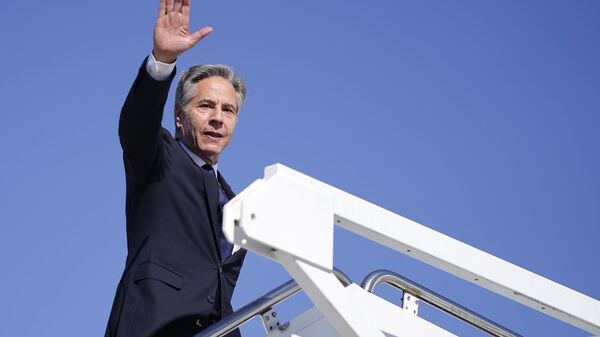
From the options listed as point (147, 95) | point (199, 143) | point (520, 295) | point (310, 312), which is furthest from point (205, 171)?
point (520, 295)

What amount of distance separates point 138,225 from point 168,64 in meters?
0.73

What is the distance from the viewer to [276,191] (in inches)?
91.6

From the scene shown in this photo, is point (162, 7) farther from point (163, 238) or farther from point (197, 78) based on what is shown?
point (197, 78)

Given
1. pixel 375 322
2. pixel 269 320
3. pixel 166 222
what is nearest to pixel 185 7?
pixel 166 222

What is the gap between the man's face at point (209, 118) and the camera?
438 centimetres

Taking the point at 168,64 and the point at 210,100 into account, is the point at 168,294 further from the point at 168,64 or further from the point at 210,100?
the point at 210,100

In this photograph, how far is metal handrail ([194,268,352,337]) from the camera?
3.08 meters

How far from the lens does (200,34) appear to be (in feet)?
11.1

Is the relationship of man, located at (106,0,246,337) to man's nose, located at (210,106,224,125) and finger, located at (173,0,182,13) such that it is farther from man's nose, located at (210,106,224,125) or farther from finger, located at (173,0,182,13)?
man's nose, located at (210,106,224,125)

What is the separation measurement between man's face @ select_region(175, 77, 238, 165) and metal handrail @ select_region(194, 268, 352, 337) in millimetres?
1141

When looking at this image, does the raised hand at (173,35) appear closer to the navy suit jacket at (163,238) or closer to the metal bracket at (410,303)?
the navy suit jacket at (163,238)

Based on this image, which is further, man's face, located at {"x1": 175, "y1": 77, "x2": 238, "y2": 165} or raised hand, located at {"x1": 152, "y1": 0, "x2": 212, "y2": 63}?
man's face, located at {"x1": 175, "y1": 77, "x2": 238, "y2": 165}

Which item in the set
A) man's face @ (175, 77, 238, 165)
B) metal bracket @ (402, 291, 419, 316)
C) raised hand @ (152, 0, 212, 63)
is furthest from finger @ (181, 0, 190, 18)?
metal bracket @ (402, 291, 419, 316)

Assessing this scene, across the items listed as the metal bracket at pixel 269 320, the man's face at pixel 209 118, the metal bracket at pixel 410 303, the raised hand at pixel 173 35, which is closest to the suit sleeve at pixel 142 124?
the raised hand at pixel 173 35
